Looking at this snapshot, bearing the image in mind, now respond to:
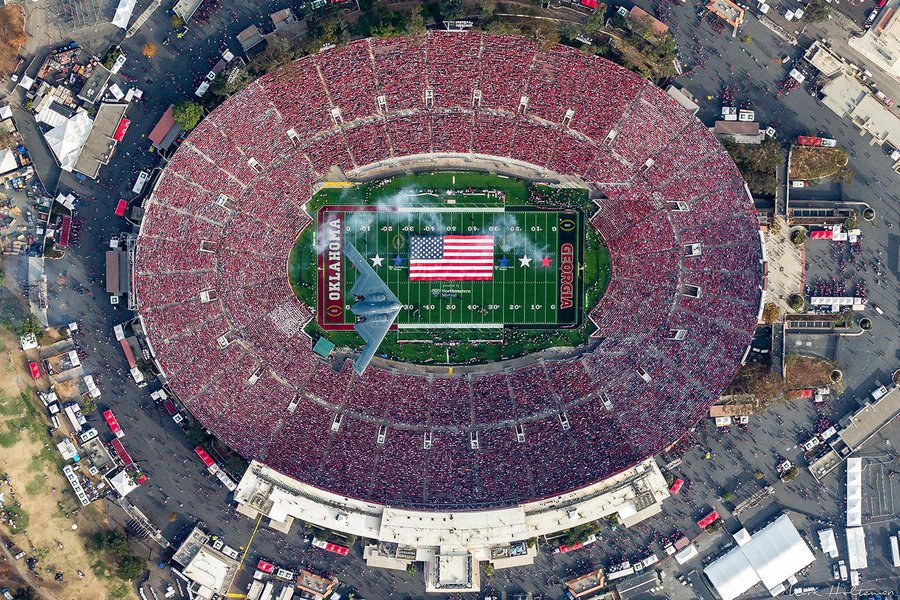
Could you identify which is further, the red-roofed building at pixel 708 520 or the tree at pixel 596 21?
the red-roofed building at pixel 708 520

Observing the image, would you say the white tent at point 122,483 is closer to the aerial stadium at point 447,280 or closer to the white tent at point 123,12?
the aerial stadium at point 447,280

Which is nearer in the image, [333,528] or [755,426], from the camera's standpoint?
[333,528]

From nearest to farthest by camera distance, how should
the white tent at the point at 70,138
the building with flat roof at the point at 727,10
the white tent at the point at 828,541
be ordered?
the white tent at the point at 70,138, the building with flat roof at the point at 727,10, the white tent at the point at 828,541

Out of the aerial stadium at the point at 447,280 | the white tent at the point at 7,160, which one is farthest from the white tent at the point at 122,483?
the white tent at the point at 7,160

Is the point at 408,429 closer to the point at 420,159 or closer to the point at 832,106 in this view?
the point at 420,159

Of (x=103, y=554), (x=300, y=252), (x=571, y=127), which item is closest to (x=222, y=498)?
(x=103, y=554)

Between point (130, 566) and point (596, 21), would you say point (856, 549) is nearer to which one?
point (596, 21)

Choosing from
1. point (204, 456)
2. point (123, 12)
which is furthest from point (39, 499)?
point (123, 12)

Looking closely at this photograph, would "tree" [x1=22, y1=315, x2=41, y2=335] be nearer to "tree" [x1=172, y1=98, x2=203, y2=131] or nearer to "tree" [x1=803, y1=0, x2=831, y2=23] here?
"tree" [x1=172, y1=98, x2=203, y2=131]

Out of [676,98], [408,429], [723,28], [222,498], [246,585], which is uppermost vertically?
[723,28]
